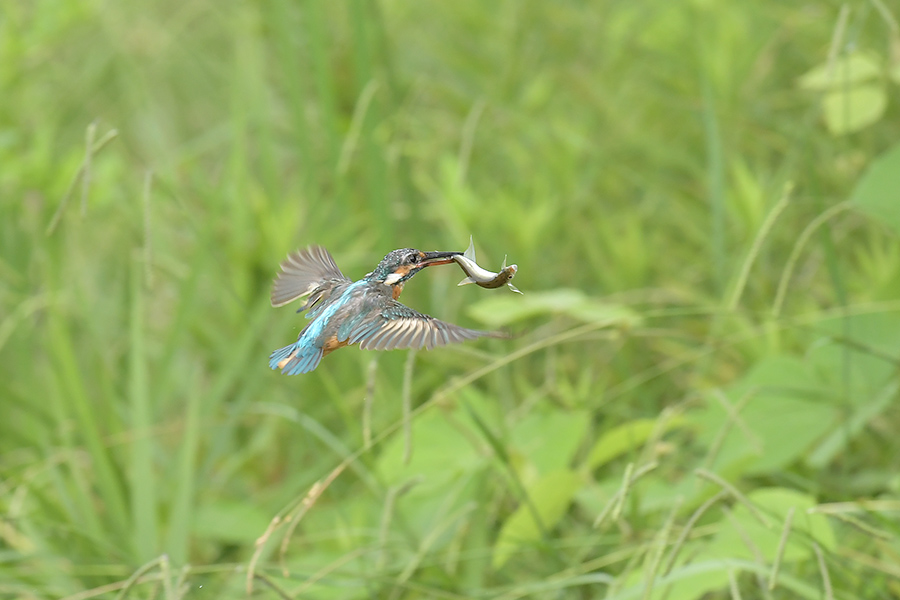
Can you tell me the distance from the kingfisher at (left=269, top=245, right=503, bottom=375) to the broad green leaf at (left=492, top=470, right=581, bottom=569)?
2.53ft

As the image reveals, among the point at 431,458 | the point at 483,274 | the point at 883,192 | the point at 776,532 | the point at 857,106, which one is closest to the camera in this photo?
the point at 483,274

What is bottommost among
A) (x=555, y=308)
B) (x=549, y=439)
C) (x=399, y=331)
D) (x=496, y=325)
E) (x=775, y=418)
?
(x=399, y=331)

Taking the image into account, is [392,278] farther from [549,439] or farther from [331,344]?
[549,439]

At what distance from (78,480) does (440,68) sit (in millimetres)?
2407

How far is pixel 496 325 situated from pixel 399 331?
1.27 m

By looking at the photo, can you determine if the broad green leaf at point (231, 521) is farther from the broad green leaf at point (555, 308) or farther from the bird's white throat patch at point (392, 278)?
the bird's white throat patch at point (392, 278)

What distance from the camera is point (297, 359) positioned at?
770mm

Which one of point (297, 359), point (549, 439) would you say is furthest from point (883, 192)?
point (297, 359)

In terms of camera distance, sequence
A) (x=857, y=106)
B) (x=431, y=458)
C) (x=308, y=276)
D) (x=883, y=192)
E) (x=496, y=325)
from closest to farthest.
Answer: (x=308, y=276)
(x=883, y=192)
(x=431, y=458)
(x=857, y=106)
(x=496, y=325)

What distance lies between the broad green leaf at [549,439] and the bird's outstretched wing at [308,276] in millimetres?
798

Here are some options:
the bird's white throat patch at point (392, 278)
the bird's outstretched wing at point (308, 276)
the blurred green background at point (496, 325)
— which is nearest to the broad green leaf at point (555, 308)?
the blurred green background at point (496, 325)

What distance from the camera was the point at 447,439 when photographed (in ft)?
5.80

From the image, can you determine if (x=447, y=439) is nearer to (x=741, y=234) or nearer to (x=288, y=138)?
(x=741, y=234)

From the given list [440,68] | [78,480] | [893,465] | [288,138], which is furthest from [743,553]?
[440,68]
